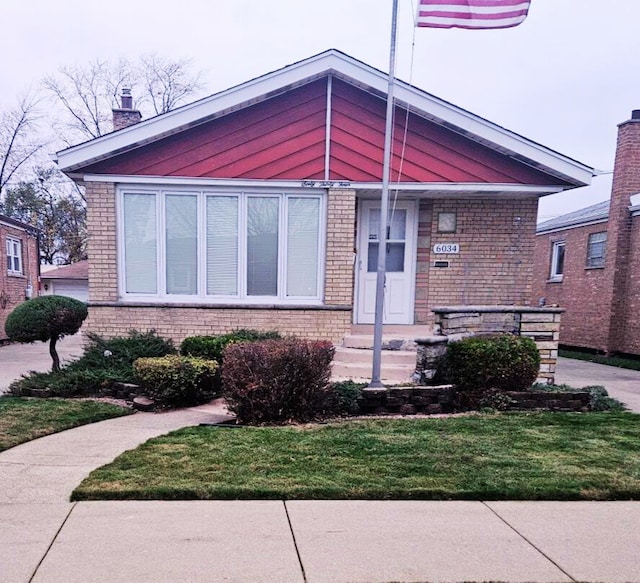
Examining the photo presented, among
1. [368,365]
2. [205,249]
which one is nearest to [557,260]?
[368,365]

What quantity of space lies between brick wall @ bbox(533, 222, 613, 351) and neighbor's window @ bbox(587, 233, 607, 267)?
141 mm

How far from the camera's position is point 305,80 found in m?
7.56

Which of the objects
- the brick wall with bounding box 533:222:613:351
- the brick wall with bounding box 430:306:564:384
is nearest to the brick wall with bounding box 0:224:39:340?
the brick wall with bounding box 430:306:564:384

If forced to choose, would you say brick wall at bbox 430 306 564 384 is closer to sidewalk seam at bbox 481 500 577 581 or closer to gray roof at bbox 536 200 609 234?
sidewalk seam at bbox 481 500 577 581

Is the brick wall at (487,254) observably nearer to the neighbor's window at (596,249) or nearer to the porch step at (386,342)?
the porch step at (386,342)

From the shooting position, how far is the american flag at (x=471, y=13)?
5.52 meters

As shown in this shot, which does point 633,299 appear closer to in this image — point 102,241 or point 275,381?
point 275,381

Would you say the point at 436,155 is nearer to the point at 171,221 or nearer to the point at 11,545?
the point at 171,221

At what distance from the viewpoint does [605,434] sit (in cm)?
475

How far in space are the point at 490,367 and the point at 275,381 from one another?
2.81 meters

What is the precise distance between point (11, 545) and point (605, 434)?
5.35 metres

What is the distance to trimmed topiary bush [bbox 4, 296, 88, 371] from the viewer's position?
6629mm

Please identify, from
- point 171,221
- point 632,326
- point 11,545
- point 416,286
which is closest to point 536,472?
point 11,545

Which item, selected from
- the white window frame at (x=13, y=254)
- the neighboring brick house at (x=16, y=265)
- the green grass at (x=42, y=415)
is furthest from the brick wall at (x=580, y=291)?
the white window frame at (x=13, y=254)
